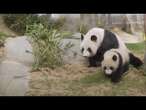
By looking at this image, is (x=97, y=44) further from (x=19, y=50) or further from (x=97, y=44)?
(x=19, y=50)

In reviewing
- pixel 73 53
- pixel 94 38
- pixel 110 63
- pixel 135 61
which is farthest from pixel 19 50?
pixel 135 61

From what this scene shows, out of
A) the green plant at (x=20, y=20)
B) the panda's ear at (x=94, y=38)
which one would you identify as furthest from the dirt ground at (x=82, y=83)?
the green plant at (x=20, y=20)

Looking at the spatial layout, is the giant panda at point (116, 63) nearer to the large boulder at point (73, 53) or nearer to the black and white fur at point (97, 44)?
the black and white fur at point (97, 44)

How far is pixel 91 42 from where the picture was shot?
3.21 metres

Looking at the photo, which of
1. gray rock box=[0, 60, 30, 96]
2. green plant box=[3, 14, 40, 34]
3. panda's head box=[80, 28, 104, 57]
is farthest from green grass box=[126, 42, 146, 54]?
gray rock box=[0, 60, 30, 96]

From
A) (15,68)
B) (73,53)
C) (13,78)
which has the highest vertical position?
(73,53)

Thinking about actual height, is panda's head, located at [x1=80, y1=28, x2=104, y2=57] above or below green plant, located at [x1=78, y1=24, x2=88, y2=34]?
below

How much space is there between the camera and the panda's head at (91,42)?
321cm

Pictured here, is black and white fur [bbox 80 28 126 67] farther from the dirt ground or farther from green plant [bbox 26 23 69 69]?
green plant [bbox 26 23 69 69]

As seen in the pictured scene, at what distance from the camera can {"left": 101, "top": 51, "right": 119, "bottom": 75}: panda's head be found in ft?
10.5

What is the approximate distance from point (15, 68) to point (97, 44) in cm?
102
